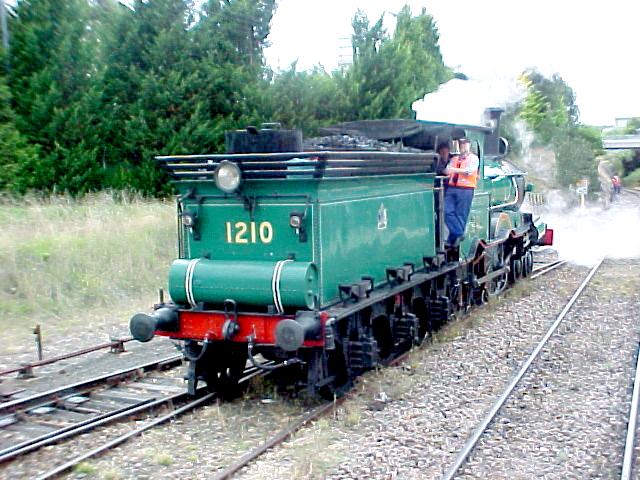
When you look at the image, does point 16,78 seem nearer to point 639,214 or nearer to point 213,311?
point 213,311

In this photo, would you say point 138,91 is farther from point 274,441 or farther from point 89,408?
point 274,441

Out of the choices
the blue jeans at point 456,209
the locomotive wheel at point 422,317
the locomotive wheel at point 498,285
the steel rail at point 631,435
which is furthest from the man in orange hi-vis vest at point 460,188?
the steel rail at point 631,435

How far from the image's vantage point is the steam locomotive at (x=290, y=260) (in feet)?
21.3

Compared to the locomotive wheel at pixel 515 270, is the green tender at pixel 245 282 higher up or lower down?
higher up

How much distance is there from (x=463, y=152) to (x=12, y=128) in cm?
1436

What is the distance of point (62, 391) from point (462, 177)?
5.55 metres

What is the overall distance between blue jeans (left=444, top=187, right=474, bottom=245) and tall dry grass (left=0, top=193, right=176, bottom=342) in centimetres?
505

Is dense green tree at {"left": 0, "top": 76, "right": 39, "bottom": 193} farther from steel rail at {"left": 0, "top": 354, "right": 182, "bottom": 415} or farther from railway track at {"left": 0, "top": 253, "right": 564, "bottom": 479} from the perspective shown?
railway track at {"left": 0, "top": 253, "right": 564, "bottom": 479}

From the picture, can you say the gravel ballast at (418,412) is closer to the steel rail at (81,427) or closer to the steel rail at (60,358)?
the steel rail at (81,427)

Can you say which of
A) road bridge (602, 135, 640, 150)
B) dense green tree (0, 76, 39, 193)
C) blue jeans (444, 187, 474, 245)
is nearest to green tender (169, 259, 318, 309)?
blue jeans (444, 187, 474, 245)

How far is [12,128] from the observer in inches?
778

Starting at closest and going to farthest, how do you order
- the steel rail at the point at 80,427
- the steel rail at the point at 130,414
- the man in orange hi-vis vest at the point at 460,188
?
1. the steel rail at the point at 130,414
2. the steel rail at the point at 80,427
3. the man in orange hi-vis vest at the point at 460,188

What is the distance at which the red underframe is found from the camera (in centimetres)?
648

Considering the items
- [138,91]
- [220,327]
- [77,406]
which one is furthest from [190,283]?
[138,91]
